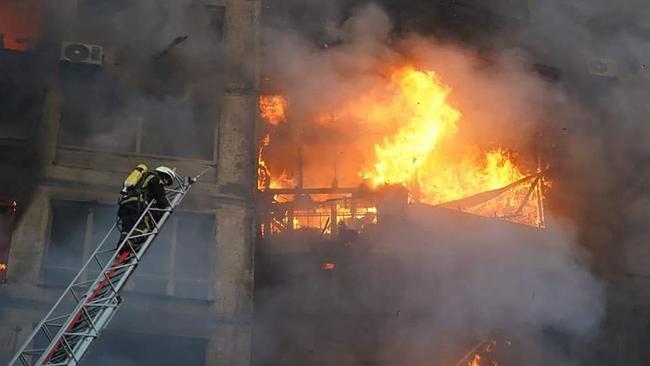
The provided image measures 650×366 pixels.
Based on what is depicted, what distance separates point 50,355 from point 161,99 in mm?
6893

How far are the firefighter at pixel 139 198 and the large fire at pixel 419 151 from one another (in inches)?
231

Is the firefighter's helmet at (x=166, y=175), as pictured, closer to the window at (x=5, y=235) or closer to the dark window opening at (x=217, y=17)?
the window at (x=5, y=235)

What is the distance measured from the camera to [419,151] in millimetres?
14352

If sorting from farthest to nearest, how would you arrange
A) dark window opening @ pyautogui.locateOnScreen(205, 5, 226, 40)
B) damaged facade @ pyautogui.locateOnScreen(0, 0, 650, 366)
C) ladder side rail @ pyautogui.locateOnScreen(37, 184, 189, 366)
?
dark window opening @ pyautogui.locateOnScreen(205, 5, 226, 40) < damaged facade @ pyautogui.locateOnScreen(0, 0, 650, 366) < ladder side rail @ pyautogui.locateOnScreen(37, 184, 189, 366)

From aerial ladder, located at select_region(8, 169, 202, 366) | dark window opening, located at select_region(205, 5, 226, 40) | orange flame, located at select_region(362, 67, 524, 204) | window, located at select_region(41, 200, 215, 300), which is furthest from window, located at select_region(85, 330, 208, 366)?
dark window opening, located at select_region(205, 5, 226, 40)

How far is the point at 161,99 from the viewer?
506 inches

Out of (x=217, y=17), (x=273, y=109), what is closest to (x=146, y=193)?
Answer: (x=273, y=109)

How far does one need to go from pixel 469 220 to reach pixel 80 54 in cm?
714

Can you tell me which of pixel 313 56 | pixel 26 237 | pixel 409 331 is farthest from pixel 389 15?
pixel 26 237

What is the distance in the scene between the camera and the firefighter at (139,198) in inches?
296

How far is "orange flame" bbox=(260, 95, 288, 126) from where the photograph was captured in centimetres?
1392

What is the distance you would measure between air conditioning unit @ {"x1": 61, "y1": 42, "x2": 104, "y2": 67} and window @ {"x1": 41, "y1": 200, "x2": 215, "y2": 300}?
91.2 inches

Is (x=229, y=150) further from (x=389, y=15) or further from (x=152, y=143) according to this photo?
(x=389, y=15)

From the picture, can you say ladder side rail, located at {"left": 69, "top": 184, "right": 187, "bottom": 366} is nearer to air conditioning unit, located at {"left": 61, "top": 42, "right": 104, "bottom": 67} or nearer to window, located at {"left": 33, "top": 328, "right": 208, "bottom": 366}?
window, located at {"left": 33, "top": 328, "right": 208, "bottom": 366}
